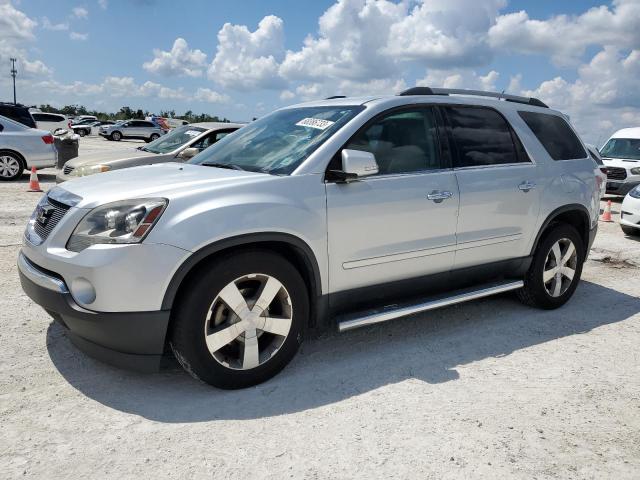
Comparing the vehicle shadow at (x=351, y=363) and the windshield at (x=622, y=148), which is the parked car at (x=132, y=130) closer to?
the windshield at (x=622, y=148)

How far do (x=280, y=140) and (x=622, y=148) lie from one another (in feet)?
48.0

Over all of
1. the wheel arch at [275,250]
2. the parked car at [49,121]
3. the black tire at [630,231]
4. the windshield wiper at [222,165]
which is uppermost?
the parked car at [49,121]

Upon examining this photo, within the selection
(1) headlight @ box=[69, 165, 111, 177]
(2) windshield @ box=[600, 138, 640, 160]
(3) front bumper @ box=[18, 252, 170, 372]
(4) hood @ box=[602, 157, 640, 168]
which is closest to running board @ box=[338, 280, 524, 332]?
(3) front bumper @ box=[18, 252, 170, 372]

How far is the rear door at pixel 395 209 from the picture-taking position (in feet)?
12.1

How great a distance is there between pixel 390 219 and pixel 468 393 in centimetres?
123

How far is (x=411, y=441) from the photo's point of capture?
294cm

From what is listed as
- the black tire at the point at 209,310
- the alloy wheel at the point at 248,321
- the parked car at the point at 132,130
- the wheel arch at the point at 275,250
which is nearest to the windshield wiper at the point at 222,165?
the wheel arch at the point at 275,250

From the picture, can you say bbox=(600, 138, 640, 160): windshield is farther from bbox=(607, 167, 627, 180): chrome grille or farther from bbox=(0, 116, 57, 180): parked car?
bbox=(0, 116, 57, 180): parked car

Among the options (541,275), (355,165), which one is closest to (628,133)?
(541,275)

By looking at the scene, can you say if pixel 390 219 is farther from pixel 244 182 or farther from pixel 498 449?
pixel 498 449

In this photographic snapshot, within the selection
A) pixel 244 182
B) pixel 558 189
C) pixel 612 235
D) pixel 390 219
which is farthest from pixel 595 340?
pixel 612 235

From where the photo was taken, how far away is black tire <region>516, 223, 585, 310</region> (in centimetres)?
500

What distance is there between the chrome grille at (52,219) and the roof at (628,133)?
16.1 meters

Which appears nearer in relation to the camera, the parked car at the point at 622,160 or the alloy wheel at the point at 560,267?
the alloy wheel at the point at 560,267
